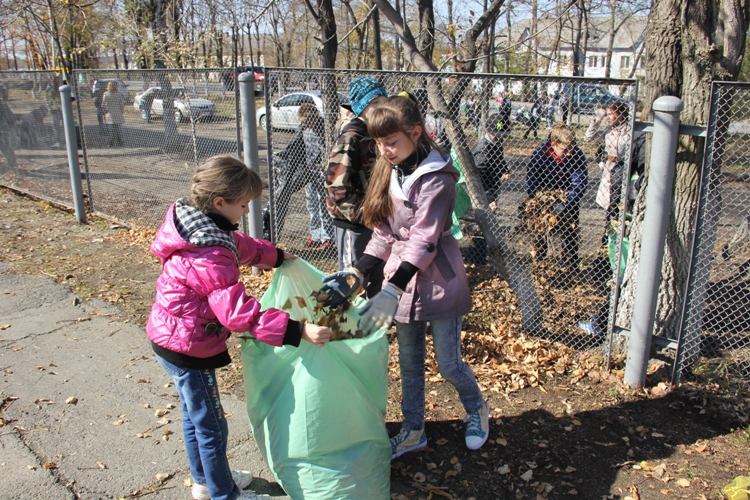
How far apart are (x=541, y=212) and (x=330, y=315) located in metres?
2.15

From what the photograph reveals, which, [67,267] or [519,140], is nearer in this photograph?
[519,140]

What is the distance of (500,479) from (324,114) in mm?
3643

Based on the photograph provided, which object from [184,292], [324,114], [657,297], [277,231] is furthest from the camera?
[277,231]

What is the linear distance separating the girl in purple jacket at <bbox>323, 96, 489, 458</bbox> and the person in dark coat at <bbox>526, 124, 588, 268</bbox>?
171 centimetres

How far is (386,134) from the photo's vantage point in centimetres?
254

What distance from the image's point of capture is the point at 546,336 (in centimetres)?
421

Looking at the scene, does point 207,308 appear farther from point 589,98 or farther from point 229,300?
point 589,98

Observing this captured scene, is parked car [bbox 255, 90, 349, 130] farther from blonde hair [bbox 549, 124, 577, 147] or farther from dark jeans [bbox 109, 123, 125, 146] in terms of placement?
dark jeans [bbox 109, 123, 125, 146]

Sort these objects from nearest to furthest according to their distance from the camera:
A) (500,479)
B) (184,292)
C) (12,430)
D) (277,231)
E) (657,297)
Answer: (184,292)
(500,479)
(12,430)
(657,297)
(277,231)

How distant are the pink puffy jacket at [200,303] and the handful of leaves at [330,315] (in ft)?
1.54

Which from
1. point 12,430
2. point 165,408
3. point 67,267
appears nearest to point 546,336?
point 165,408

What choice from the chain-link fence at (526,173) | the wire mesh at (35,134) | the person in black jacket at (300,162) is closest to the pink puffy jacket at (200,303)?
the chain-link fence at (526,173)

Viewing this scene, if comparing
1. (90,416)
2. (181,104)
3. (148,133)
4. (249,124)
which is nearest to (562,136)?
(249,124)

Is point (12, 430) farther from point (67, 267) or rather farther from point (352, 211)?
point (67, 267)
